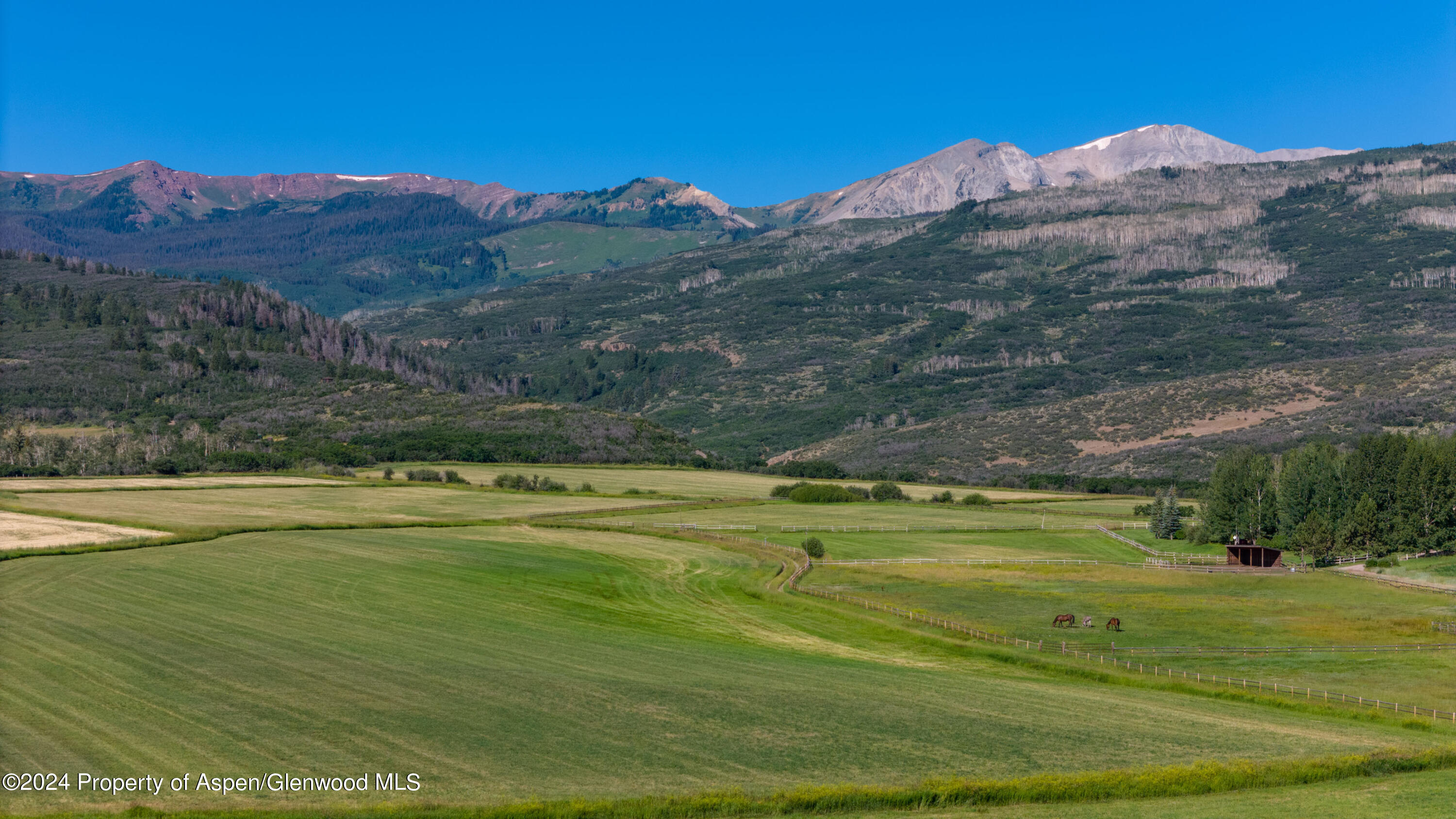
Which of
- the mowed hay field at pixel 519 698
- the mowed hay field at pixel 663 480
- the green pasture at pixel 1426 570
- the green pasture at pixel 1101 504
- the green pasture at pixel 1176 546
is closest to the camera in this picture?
the mowed hay field at pixel 519 698

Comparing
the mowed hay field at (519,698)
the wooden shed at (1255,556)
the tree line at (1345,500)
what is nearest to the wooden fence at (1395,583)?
the wooden shed at (1255,556)

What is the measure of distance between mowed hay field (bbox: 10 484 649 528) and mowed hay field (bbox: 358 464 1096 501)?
1336cm

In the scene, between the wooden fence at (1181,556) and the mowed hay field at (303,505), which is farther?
the wooden fence at (1181,556)

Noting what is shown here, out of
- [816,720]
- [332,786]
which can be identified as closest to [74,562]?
[332,786]

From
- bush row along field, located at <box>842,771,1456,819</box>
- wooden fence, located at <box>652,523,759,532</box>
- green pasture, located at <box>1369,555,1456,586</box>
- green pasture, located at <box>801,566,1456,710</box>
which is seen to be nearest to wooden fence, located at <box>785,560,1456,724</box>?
green pasture, located at <box>801,566,1456,710</box>

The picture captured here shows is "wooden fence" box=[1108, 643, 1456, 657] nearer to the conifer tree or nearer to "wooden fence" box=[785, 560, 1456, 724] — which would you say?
"wooden fence" box=[785, 560, 1456, 724]

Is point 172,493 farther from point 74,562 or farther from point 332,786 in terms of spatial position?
point 332,786

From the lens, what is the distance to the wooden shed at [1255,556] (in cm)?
8538

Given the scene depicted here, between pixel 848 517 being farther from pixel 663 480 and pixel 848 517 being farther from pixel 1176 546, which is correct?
pixel 663 480

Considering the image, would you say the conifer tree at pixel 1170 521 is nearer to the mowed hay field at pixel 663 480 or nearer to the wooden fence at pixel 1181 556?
the wooden fence at pixel 1181 556

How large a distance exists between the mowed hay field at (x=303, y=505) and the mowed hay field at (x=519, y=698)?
23919 millimetres

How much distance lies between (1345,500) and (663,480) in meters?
78.9

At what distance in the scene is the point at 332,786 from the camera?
97.0ft

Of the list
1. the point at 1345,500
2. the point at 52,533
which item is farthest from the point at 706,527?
the point at 1345,500
